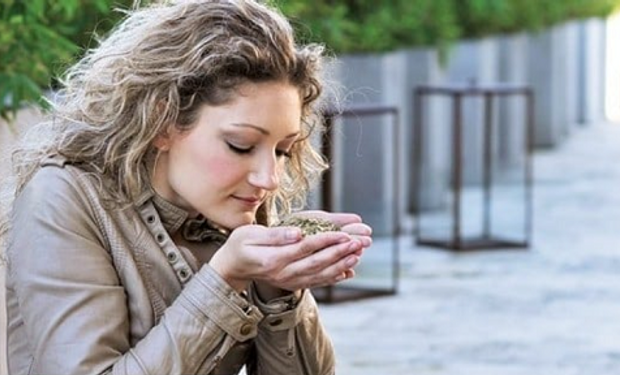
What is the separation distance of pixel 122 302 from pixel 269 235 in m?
0.28

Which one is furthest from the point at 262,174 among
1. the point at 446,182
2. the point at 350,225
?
the point at 446,182

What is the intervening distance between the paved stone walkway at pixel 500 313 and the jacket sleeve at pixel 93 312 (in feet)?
14.0

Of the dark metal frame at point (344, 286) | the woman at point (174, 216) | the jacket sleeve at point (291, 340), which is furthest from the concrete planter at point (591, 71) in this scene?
the woman at point (174, 216)

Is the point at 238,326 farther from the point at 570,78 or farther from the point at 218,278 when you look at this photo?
the point at 570,78

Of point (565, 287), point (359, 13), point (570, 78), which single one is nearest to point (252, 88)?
point (565, 287)

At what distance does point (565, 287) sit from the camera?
8891 mm

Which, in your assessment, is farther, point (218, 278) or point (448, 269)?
point (448, 269)

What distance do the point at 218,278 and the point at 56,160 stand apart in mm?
376

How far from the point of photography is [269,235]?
2422 mm

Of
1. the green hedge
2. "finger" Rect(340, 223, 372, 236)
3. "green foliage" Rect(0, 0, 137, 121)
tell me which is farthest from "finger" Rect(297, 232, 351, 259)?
"green foliage" Rect(0, 0, 137, 121)

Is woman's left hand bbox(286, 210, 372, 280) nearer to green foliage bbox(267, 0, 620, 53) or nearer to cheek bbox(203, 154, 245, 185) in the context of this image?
cheek bbox(203, 154, 245, 185)

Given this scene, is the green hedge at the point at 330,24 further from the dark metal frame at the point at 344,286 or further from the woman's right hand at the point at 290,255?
the woman's right hand at the point at 290,255

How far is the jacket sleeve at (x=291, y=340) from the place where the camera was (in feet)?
8.64

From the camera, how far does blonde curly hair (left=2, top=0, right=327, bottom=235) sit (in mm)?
2545
